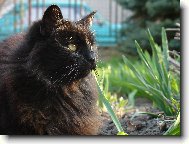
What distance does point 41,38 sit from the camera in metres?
1.71

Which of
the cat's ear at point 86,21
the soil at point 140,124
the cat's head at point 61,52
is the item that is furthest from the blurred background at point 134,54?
the cat's head at point 61,52

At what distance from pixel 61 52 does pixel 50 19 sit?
118mm

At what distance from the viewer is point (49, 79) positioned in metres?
1.71

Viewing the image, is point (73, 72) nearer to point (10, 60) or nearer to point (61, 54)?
point (61, 54)

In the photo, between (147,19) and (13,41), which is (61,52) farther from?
(147,19)

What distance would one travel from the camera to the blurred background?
2.17 metres

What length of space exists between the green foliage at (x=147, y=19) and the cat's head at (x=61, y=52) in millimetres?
2143

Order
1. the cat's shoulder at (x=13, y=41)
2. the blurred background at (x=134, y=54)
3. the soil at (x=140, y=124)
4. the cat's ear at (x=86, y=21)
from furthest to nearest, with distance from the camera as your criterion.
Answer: the blurred background at (x=134, y=54) → the soil at (x=140, y=124) → the cat's shoulder at (x=13, y=41) → the cat's ear at (x=86, y=21)

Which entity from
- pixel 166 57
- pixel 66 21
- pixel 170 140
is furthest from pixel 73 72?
pixel 166 57

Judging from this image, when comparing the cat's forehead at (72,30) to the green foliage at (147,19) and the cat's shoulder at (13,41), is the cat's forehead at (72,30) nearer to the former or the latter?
the cat's shoulder at (13,41)

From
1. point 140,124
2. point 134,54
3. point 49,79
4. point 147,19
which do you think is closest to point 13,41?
point 49,79

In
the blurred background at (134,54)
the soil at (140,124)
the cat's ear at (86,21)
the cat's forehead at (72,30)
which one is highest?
the cat's ear at (86,21)

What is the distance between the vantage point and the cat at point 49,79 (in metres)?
1.68

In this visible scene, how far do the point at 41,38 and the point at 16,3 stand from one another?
5.54ft
